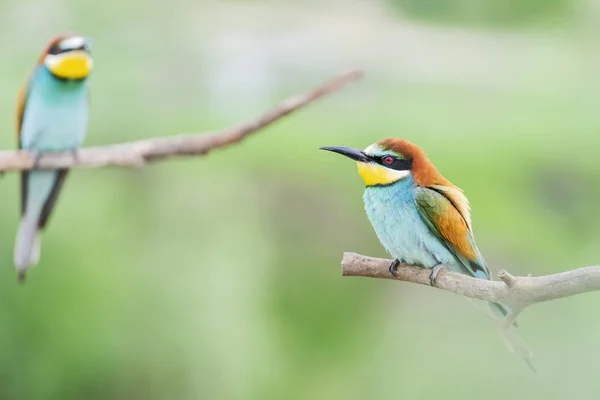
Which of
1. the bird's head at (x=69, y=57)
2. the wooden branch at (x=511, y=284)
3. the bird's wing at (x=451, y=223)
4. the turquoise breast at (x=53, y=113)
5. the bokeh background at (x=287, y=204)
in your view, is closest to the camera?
the wooden branch at (x=511, y=284)

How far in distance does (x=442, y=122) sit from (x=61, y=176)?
3.82 feet

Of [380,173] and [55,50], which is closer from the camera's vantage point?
[380,173]

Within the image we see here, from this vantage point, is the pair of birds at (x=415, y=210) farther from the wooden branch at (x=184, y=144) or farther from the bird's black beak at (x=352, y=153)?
the wooden branch at (x=184, y=144)

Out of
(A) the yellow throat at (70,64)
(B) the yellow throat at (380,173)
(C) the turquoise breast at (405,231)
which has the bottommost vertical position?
(A) the yellow throat at (70,64)

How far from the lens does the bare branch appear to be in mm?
679

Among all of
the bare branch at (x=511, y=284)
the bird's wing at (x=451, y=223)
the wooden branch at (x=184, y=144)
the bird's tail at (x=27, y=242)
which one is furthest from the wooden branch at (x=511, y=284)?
the bird's tail at (x=27, y=242)

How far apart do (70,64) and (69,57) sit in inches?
0.6

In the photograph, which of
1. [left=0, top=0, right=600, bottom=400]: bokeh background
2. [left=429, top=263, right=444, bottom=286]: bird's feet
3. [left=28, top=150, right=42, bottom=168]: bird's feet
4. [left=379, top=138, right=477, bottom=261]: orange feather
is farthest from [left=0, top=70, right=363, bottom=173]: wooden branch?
[left=0, top=0, right=600, bottom=400]: bokeh background

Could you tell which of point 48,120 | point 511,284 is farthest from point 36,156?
point 511,284

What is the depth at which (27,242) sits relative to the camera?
167 centimetres

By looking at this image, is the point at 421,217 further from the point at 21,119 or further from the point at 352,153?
the point at 21,119

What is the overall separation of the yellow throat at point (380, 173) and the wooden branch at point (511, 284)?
4.8 inches

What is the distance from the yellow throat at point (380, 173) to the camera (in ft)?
3.05

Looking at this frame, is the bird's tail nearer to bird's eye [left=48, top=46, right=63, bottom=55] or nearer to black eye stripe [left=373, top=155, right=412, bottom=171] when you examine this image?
bird's eye [left=48, top=46, right=63, bottom=55]
